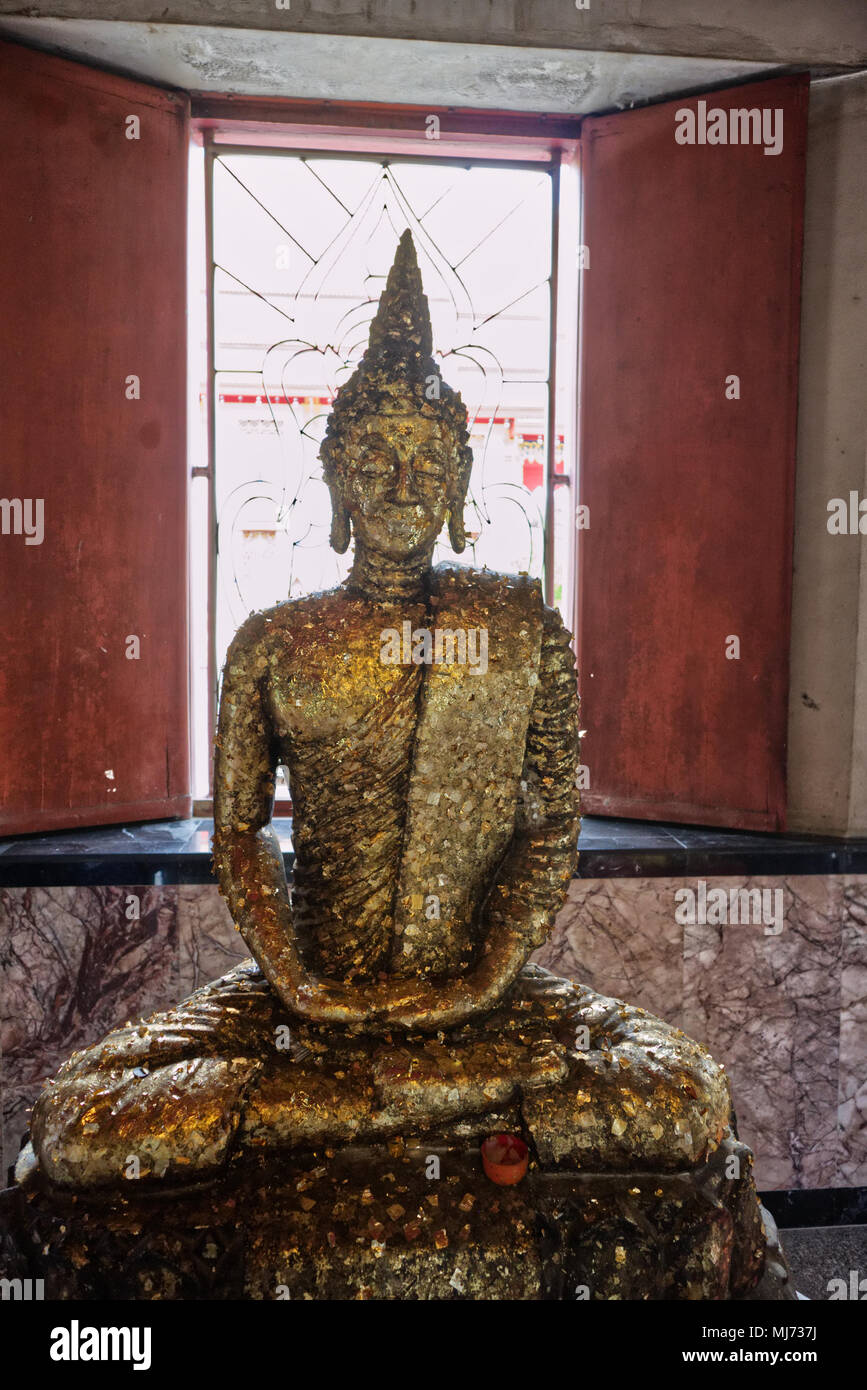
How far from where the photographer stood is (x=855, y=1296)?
3152mm

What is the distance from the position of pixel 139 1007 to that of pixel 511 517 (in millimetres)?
2352

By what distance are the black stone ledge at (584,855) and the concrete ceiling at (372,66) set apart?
2.66 meters

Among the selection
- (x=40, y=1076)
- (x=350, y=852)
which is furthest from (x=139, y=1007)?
(x=350, y=852)

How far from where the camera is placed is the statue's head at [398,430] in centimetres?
225

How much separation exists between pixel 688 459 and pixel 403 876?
7.27ft

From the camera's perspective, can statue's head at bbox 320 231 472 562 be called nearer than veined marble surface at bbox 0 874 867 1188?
Yes

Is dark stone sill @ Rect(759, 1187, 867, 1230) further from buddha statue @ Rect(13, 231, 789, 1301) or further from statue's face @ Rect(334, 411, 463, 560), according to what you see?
statue's face @ Rect(334, 411, 463, 560)

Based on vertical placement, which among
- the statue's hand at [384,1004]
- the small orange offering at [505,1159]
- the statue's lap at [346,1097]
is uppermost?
the statue's hand at [384,1004]

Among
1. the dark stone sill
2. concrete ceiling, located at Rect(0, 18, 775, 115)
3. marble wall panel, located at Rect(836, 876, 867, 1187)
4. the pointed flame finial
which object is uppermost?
concrete ceiling, located at Rect(0, 18, 775, 115)

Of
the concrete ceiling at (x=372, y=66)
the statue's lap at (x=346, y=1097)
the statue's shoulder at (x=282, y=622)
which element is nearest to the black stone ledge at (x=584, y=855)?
the statue's shoulder at (x=282, y=622)

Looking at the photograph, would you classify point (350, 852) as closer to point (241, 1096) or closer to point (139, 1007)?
point (241, 1096)

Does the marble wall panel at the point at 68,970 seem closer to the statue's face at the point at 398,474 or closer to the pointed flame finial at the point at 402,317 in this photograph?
the statue's face at the point at 398,474

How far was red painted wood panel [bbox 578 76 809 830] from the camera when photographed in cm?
367


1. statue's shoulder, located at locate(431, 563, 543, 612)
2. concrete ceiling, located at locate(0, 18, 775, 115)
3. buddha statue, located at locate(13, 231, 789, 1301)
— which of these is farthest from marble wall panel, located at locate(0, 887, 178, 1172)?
concrete ceiling, located at locate(0, 18, 775, 115)
